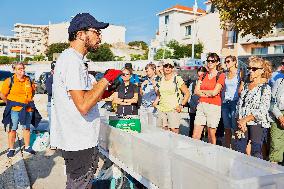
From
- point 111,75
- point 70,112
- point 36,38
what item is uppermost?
point 36,38

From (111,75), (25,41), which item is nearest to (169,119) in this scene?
(111,75)

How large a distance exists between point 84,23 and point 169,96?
3.69 meters

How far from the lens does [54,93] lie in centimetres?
274

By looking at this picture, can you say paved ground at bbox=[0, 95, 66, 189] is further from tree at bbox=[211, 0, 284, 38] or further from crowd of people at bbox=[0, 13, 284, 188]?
tree at bbox=[211, 0, 284, 38]

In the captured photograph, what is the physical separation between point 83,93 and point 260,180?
137 centimetres

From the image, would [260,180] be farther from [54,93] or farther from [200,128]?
[200,128]

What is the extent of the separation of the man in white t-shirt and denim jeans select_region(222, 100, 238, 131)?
12.5 feet

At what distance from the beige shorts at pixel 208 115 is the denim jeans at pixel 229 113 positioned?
0.58 m

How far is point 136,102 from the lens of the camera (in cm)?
629

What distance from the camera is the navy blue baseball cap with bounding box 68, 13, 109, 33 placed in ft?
8.68

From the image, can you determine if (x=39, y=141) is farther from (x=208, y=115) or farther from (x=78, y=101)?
(x=78, y=101)

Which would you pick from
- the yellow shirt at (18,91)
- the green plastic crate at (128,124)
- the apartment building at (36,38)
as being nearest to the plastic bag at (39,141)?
the yellow shirt at (18,91)

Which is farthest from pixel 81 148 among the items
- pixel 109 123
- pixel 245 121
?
pixel 245 121

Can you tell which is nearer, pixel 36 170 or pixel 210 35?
pixel 36 170
